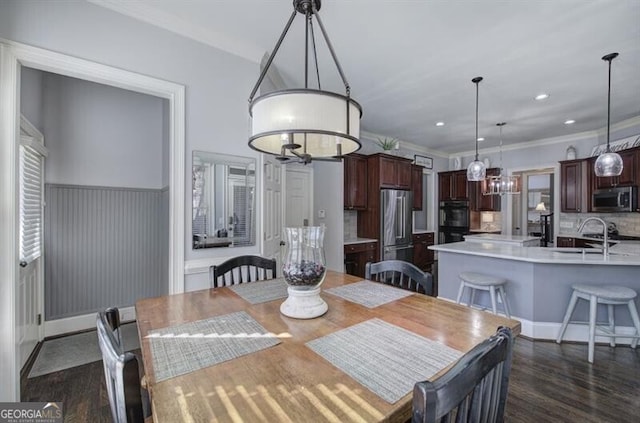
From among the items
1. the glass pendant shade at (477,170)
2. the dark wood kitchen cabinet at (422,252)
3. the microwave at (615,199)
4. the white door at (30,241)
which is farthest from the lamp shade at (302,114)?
the microwave at (615,199)

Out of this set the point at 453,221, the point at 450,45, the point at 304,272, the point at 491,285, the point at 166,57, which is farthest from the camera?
the point at 453,221

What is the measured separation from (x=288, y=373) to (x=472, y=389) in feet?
1.74

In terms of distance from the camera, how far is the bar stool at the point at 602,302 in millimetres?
2480

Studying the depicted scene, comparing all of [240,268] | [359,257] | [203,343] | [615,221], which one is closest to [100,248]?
[240,268]

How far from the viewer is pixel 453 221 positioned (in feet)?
22.5

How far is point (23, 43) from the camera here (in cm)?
181

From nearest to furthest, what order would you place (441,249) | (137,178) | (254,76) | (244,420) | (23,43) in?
(244,420), (23,43), (254,76), (137,178), (441,249)

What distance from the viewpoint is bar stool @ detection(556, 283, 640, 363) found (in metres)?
2.48

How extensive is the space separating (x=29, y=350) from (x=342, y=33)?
3887 millimetres

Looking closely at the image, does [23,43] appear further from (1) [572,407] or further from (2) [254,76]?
(1) [572,407]

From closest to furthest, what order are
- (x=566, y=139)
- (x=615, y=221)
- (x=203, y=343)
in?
(x=203, y=343) → (x=615, y=221) → (x=566, y=139)

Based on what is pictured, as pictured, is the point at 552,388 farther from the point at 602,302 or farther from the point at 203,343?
the point at 203,343

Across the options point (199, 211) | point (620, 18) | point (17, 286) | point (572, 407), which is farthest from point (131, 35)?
point (572, 407)

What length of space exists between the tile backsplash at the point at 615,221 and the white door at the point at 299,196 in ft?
16.8
